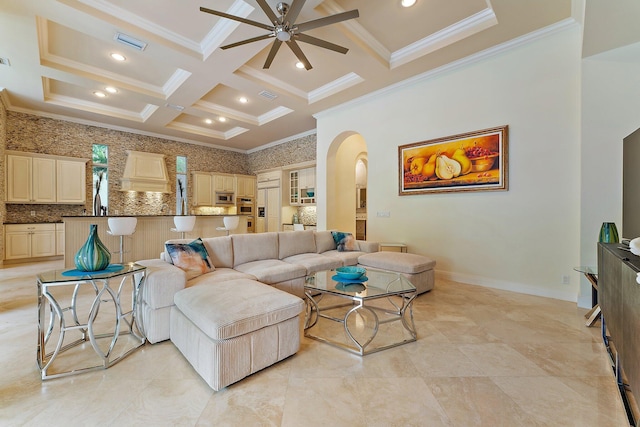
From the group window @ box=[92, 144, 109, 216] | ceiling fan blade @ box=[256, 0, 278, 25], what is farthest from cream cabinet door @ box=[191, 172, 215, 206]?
ceiling fan blade @ box=[256, 0, 278, 25]

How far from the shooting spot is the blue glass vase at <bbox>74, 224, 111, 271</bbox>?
6.47 ft

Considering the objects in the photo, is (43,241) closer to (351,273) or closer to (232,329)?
(232,329)

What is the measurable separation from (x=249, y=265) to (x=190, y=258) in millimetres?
731

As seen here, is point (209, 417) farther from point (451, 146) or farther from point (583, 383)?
point (451, 146)

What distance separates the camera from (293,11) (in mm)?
2469

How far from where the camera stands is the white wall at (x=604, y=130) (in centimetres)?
277

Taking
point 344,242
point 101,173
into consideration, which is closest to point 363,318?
point 344,242

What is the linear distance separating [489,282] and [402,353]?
2525 mm

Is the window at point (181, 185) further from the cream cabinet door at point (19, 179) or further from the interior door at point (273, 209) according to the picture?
the cream cabinet door at point (19, 179)

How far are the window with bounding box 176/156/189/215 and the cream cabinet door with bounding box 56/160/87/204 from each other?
2098mm

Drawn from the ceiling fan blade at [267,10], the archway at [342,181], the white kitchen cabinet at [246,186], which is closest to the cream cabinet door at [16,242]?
the white kitchen cabinet at [246,186]

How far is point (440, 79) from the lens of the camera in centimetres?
426

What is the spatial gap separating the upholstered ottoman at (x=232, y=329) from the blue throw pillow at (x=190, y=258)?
0.50 metres

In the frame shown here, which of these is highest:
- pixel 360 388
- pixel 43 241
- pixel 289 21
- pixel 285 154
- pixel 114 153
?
pixel 289 21
